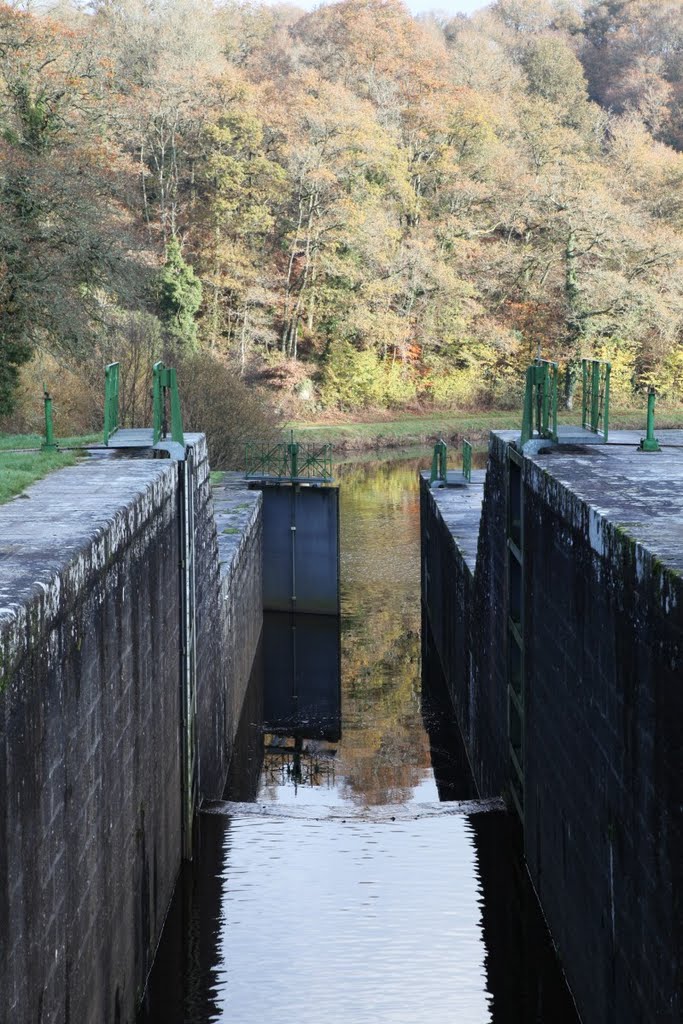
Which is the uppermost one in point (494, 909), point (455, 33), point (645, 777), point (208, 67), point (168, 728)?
point (455, 33)

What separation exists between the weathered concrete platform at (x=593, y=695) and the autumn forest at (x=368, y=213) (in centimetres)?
2494

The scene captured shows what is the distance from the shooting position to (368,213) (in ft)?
171

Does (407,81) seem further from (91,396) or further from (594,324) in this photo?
(91,396)

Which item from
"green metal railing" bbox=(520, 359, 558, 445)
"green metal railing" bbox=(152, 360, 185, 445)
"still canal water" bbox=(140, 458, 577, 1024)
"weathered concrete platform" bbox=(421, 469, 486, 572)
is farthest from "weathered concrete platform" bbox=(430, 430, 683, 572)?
"weathered concrete platform" bbox=(421, 469, 486, 572)

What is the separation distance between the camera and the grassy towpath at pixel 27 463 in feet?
34.1

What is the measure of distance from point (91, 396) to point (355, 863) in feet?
67.8

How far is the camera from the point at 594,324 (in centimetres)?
5372

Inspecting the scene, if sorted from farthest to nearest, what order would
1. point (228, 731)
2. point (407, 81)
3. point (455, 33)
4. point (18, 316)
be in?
point (455, 33) < point (407, 81) < point (18, 316) < point (228, 731)

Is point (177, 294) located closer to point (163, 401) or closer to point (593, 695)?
point (163, 401)

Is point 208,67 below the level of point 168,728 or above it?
above

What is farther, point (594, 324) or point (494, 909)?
point (594, 324)

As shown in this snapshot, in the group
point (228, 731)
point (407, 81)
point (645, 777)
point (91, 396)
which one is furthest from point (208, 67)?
point (645, 777)

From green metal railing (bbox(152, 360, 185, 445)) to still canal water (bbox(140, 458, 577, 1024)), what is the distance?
11.3ft

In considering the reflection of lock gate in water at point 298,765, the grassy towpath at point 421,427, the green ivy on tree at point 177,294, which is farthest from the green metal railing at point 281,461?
the grassy towpath at point 421,427
